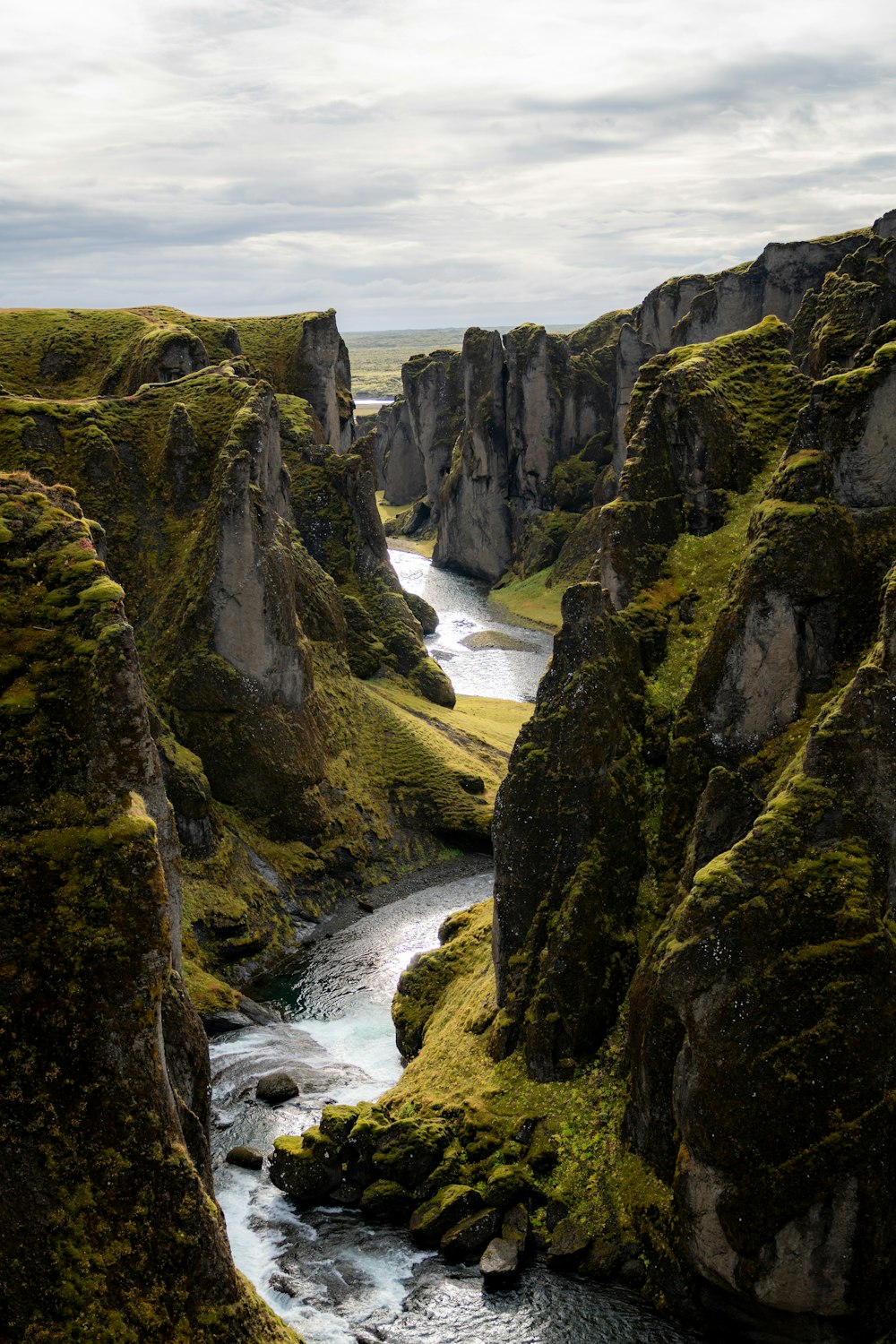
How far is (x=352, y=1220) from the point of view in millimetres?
38969

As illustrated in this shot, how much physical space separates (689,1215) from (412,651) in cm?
6387

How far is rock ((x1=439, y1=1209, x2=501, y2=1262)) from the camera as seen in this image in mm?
36156

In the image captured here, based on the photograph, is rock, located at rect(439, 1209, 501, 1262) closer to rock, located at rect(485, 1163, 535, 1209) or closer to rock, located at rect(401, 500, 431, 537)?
rock, located at rect(485, 1163, 535, 1209)

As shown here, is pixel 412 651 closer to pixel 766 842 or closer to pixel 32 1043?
pixel 766 842

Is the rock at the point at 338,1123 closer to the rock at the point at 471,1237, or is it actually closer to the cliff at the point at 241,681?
the rock at the point at 471,1237

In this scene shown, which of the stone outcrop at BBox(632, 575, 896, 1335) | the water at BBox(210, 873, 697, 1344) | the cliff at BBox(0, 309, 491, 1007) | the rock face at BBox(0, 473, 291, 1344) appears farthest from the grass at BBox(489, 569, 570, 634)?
the rock face at BBox(0, 473, 291, 1344)

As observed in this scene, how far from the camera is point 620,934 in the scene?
39.8 metres

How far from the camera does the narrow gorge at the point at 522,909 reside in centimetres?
2522

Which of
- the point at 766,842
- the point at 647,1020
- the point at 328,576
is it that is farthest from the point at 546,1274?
the point at 328,576

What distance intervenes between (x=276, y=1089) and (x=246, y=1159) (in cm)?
466

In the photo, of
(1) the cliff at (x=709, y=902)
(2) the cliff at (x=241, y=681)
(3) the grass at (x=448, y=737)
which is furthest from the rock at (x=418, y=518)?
(1) the cliff at (x=709, y=902)

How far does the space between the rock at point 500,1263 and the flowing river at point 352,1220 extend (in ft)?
1.12

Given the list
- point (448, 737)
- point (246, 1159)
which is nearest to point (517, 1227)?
point (246, 1159)

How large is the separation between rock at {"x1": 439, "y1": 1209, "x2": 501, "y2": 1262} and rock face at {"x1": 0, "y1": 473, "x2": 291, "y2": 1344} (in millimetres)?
9841
